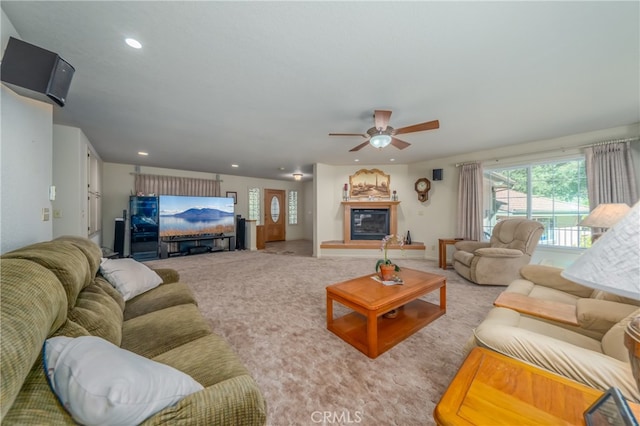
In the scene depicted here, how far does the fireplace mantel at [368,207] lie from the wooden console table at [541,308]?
13.4 feet

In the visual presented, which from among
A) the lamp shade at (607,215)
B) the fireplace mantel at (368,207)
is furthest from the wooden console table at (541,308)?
the fireplace mantel at (368,207)

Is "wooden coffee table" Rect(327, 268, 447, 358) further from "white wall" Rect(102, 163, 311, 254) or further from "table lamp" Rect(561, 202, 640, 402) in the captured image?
"white wall" Rect(102, 163, 311, 254)

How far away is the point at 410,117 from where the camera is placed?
280 centimetres

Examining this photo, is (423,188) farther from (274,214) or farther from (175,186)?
(175,186)

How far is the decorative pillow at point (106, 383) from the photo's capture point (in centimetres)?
64

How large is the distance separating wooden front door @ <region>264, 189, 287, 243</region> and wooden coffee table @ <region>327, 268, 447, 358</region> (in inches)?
243

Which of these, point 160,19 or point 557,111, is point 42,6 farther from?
point 557,111

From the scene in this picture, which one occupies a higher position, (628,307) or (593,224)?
(593,224)

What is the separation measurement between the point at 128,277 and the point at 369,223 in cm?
498

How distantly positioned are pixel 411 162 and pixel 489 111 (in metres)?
2.92

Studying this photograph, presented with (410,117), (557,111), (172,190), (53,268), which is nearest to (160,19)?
(53,268)

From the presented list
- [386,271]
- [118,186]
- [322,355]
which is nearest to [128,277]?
[322,355]

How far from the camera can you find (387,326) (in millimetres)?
2199

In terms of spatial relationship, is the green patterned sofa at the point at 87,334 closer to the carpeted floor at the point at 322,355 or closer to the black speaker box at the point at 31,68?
the carpeted floor at the point at 322,355
